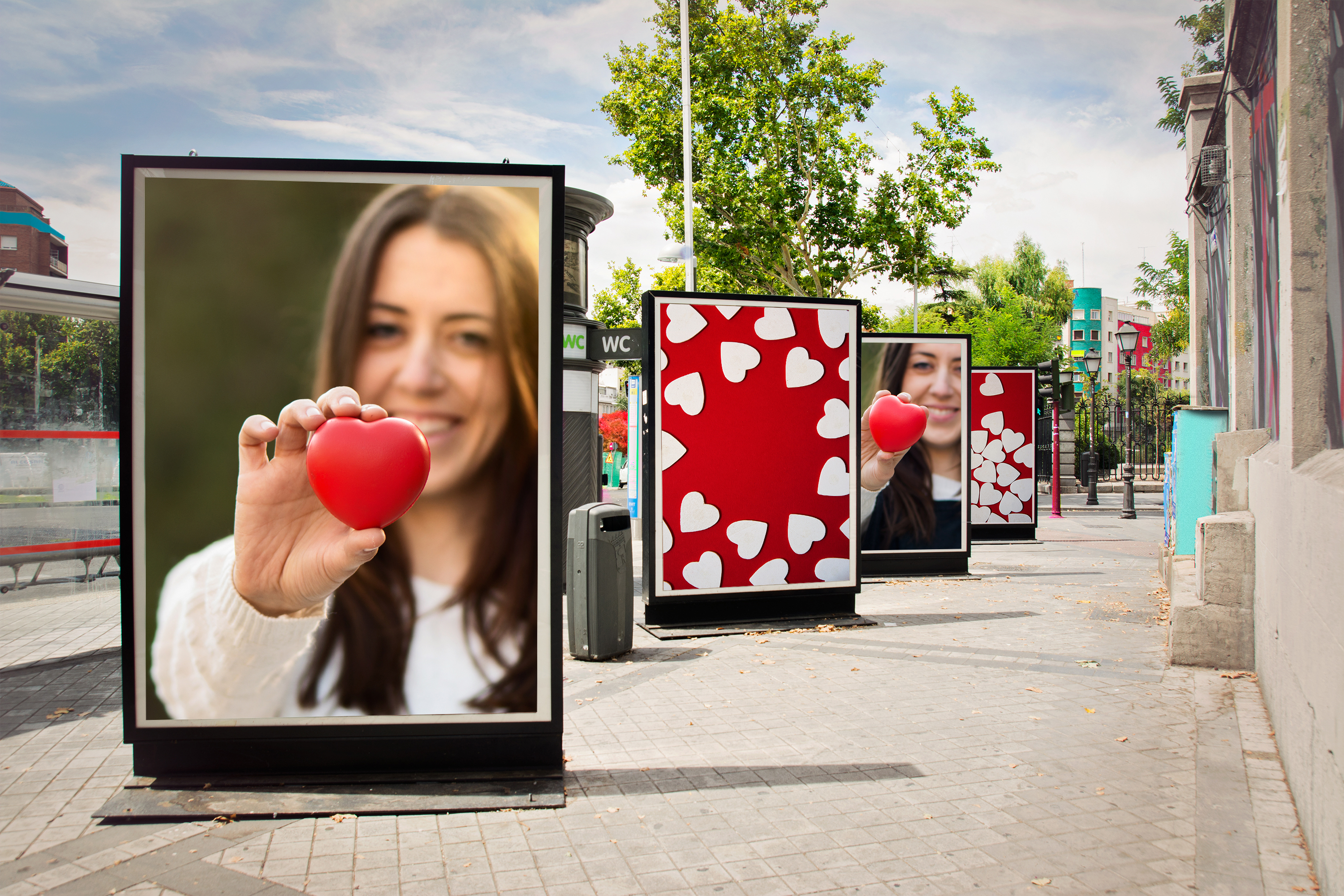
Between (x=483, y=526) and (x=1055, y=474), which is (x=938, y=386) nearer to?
(x=483, y=526)

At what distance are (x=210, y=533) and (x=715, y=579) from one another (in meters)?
5.21

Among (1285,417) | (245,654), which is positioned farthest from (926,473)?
(245,654)

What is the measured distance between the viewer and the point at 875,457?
11.7 metres

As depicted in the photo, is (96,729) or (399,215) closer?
(399,215)

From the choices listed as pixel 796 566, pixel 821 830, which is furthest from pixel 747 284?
pixel 821 830

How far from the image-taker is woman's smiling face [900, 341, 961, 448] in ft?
40.5

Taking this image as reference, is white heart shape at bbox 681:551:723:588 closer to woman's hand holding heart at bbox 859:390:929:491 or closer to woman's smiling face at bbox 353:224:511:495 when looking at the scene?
woman's hand holding heart at bbox 859:390:929:491

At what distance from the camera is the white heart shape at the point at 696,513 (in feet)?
28.7

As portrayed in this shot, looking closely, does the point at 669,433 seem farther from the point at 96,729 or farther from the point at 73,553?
the point at 73,553

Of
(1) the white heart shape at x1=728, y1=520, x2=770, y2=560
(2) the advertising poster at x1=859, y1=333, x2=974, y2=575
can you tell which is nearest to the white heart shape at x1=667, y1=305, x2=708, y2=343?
(1) the white heart shape at x1=728, y1=520, x2=770, y2=560

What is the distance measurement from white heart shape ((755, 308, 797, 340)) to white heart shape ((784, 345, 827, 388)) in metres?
0.18

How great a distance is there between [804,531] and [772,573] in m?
0.53

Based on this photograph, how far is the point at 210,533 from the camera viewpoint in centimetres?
454

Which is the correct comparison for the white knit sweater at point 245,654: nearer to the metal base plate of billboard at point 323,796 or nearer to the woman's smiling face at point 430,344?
the metal base plate of billboard at point 323,796
